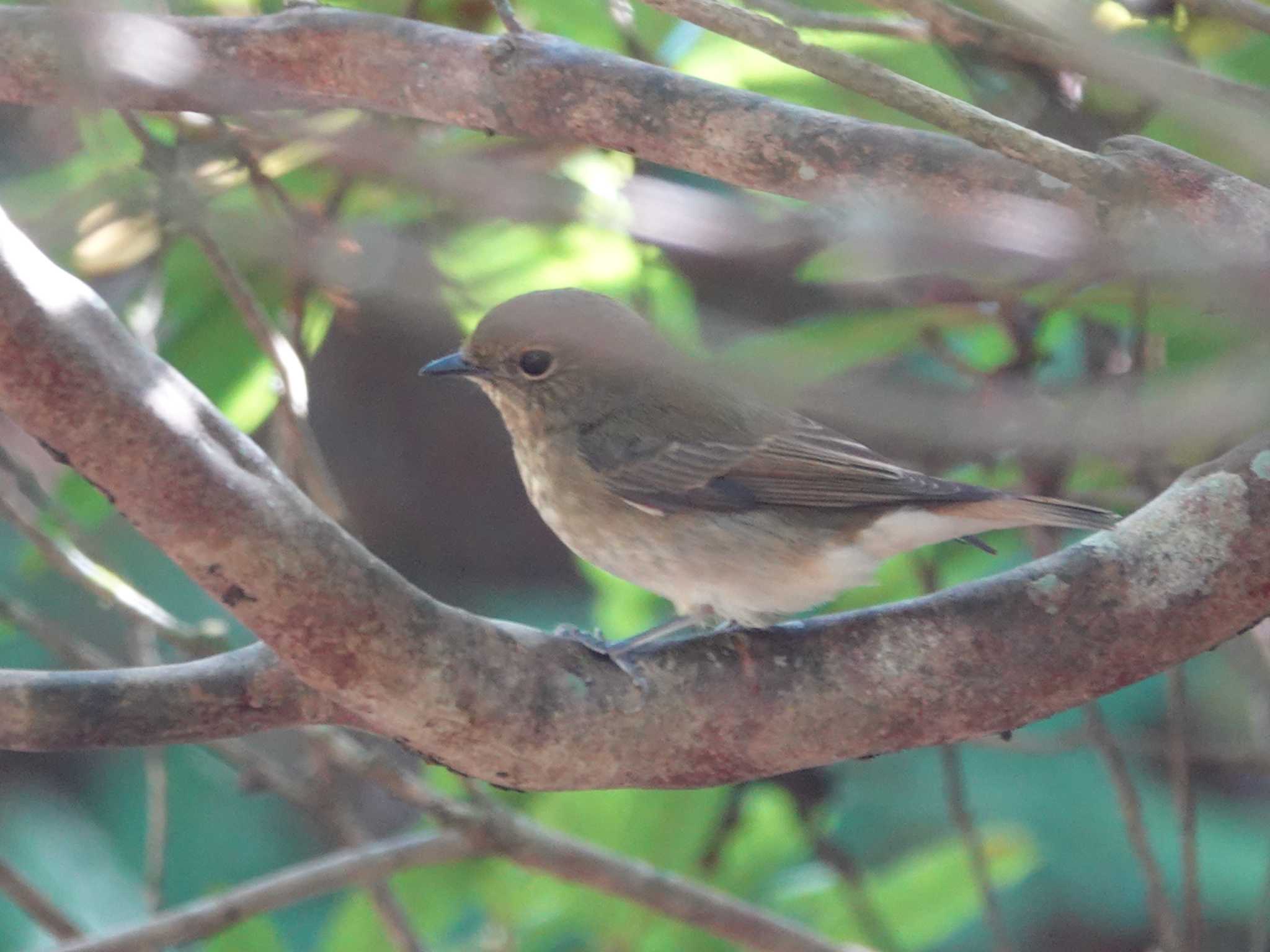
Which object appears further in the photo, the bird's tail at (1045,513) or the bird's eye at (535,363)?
the bird's eye at (535,363)

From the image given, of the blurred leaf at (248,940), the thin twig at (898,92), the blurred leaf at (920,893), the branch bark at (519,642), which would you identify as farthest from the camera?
the blurred leaf at (920,893)

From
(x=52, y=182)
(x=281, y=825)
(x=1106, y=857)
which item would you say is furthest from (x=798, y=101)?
(x=281, y=825)

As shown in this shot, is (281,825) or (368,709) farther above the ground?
(368,709)

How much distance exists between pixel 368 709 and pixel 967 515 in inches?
57.8

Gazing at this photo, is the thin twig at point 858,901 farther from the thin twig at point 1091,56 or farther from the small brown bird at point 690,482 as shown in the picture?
the thin twig at point 1091,56

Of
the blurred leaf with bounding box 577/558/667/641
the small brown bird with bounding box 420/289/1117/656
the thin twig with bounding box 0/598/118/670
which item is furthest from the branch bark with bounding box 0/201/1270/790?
the thin twig with bounding box 0/598/118/670

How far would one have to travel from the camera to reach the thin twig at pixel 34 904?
341cm

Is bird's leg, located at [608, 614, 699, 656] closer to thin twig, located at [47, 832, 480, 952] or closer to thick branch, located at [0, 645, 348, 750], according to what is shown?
thick branch, located at [0, 645, 348, 750]

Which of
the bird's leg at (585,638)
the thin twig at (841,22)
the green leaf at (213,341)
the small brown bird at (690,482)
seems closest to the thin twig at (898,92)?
the thin twig at (841,22)

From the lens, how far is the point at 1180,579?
2.48 m

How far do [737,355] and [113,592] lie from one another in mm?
1507

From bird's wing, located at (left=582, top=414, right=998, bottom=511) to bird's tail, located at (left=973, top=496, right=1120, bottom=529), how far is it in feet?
0.67

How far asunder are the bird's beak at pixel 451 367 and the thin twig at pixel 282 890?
1095mm

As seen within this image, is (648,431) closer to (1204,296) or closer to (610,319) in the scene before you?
(610,319)
